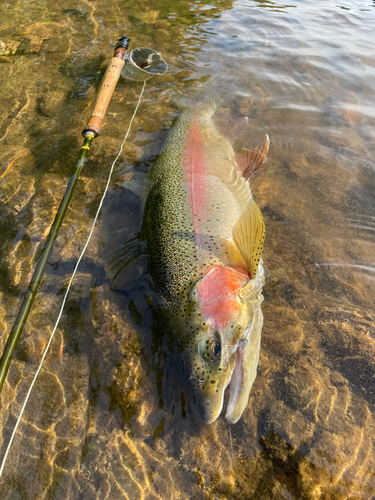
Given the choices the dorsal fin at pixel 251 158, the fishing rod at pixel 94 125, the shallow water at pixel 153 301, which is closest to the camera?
the shallow water at pixel 153 301

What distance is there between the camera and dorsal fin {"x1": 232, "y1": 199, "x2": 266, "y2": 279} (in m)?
2.74

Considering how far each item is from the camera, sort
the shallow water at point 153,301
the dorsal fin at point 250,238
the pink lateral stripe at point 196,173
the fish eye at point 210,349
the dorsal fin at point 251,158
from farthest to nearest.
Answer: the dorsal fin at point 251,158 < the pink lateral stripe at point 196,173 < the dorsal fin at point 250,238 < the fish eye at point 210,349 < the shallow water at point 153,301

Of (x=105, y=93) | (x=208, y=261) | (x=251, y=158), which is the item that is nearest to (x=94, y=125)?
(x=105, y=93)

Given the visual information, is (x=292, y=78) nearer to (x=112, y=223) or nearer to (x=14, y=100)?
(x=112, y=223)

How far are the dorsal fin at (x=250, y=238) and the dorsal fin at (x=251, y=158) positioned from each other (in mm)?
1139

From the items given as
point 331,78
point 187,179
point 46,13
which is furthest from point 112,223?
point 46,13

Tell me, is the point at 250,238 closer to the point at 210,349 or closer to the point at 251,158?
the point at 210,349

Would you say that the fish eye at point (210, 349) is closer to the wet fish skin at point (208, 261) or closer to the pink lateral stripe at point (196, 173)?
the wet fish skin at point (208, 261)

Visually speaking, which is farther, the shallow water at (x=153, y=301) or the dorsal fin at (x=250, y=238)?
the dorsal fin at (x=250, y=238)

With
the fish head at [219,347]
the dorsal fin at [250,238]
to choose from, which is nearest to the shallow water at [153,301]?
the fish head at [219,347]

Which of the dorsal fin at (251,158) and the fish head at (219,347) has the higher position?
the dorsal fin at (251,158)

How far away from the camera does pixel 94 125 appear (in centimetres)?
366

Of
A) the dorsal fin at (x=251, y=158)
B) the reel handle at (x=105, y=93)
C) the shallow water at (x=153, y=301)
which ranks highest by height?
the reel handle at (x=105, y=93)

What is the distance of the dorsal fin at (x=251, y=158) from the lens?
A: 3.95 meters
